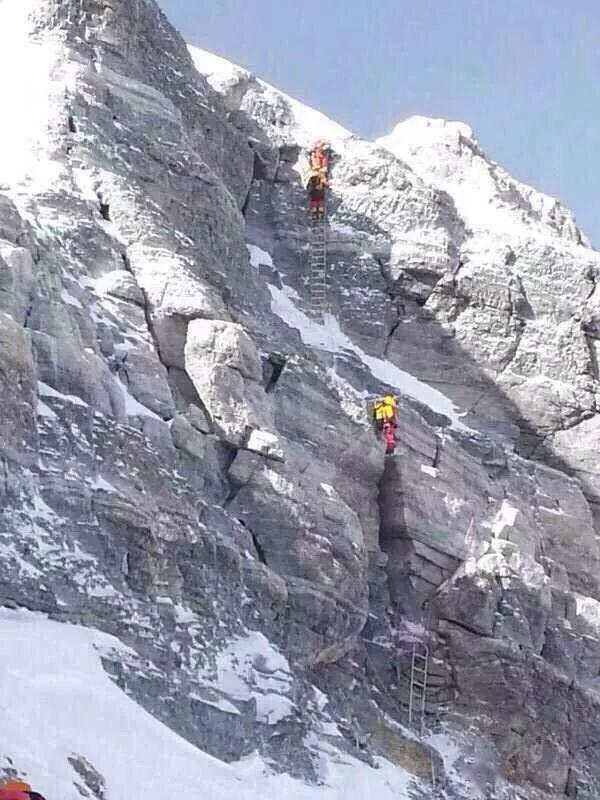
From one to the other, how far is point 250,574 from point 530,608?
8.92 m

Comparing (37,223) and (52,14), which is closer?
(37,223)

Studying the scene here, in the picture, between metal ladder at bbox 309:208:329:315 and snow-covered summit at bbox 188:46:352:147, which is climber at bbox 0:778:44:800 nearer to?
metal ladder at bbox 309:208:329:315

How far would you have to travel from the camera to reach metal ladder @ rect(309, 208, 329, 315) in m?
52.4

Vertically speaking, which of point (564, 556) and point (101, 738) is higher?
point (564, 556)

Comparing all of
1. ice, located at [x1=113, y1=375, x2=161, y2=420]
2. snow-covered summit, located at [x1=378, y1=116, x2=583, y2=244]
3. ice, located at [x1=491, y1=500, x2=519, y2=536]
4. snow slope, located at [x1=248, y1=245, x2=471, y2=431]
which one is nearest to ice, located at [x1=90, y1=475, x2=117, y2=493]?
ice, located at [x1=113, y1=375, x2=161, y2=420]

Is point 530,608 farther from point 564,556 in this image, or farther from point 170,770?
point 170,770

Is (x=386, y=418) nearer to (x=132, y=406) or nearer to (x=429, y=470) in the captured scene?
(x=429, y=470)

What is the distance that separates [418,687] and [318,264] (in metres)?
13.5

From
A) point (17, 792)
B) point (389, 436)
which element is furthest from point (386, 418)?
point (17, 792)

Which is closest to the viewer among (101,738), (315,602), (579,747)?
(101,738)

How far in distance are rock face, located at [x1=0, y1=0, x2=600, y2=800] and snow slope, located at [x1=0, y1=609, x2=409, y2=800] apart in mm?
656

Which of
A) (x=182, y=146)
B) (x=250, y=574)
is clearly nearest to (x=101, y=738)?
(x=250, y=574)

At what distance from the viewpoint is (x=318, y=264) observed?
174 feet

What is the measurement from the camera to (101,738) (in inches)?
1238
